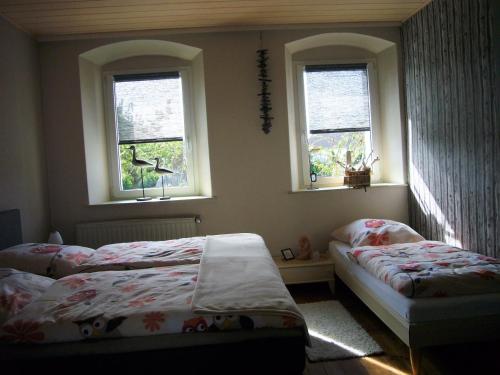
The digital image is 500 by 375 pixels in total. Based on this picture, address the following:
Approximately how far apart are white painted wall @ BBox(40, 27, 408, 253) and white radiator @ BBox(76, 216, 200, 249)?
0.31 feet

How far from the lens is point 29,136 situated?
3.19 m

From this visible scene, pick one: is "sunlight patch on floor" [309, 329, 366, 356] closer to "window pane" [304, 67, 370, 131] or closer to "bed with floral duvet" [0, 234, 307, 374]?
"bed with floral duvet" [0, 234, 307, 374]

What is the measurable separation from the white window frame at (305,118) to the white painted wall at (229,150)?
29 centimetres

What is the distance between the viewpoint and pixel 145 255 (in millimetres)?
2564

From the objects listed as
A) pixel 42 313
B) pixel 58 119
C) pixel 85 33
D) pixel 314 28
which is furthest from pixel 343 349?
pixel 85 33

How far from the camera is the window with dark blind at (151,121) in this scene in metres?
3.80

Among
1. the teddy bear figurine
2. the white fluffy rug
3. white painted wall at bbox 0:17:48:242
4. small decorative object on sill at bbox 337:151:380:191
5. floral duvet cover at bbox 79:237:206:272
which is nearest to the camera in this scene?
the white fluffy rug

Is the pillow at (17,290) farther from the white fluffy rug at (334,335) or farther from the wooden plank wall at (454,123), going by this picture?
the wooden plank wall at (454,123)

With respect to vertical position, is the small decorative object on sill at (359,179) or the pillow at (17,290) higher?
the small decorative object on sill at (359,179)

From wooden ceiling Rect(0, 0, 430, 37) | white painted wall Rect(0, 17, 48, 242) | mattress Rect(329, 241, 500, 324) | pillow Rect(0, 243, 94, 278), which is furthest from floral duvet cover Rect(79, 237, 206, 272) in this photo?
wooden ceiling Rect(0, 0, 430, 37)

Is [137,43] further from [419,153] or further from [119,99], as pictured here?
[419,153]

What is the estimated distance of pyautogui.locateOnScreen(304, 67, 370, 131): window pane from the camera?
12.7ft

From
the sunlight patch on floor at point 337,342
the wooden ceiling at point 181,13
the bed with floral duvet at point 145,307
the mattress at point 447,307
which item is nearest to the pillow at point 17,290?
the bed with floral duvet at point 145,307

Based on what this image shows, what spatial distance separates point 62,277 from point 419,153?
2.98m
